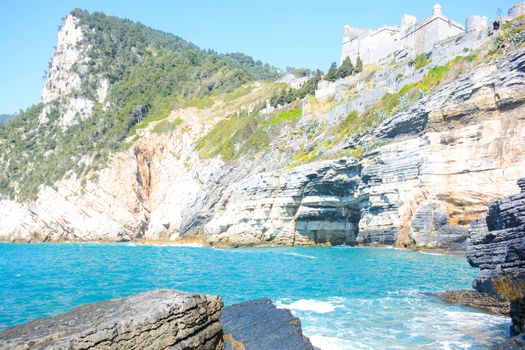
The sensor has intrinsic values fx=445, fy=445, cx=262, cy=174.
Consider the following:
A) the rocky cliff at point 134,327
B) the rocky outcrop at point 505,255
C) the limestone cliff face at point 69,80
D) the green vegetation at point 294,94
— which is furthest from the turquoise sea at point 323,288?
the limestone cliff face at point 69,80

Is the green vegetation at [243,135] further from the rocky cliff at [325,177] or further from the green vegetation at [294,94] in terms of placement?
the green vegetation at [294,94]

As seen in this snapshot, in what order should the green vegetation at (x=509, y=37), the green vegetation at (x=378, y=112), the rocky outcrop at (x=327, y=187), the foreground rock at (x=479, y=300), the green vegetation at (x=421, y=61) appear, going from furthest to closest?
the green vegetation at (x=421, y=61) < the green vegetation at (x=378, y=112) < the green vegetation at (x=509, y=37) < the rocky outcrop at (x=327, y=187) < the foreground rock at (x=479, y=300)

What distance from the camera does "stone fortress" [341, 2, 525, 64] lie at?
172ft

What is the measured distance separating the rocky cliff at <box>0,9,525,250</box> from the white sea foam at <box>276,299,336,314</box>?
20.0 m

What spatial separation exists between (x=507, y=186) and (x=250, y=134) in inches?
1538

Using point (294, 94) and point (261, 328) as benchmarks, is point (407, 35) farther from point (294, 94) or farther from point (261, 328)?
point (261, 328)

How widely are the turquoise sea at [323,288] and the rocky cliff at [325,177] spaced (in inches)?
220

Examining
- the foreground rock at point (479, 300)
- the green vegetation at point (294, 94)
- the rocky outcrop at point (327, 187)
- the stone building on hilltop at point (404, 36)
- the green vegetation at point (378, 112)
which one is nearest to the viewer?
the foreground rock at point (479, 300)

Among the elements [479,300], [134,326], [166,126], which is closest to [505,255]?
[479,300]

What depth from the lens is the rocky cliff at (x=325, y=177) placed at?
3394 cm

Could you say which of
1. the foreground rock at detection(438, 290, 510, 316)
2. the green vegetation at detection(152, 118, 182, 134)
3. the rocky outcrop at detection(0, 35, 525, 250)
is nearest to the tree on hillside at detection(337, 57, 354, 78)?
the rocky outcrop at detection(0, 35, 525, 250)

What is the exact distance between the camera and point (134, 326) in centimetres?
570

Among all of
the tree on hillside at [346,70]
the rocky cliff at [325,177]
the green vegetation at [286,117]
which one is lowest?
the rocky cliff at [325,177]

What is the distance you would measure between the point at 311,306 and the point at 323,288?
4.22m
